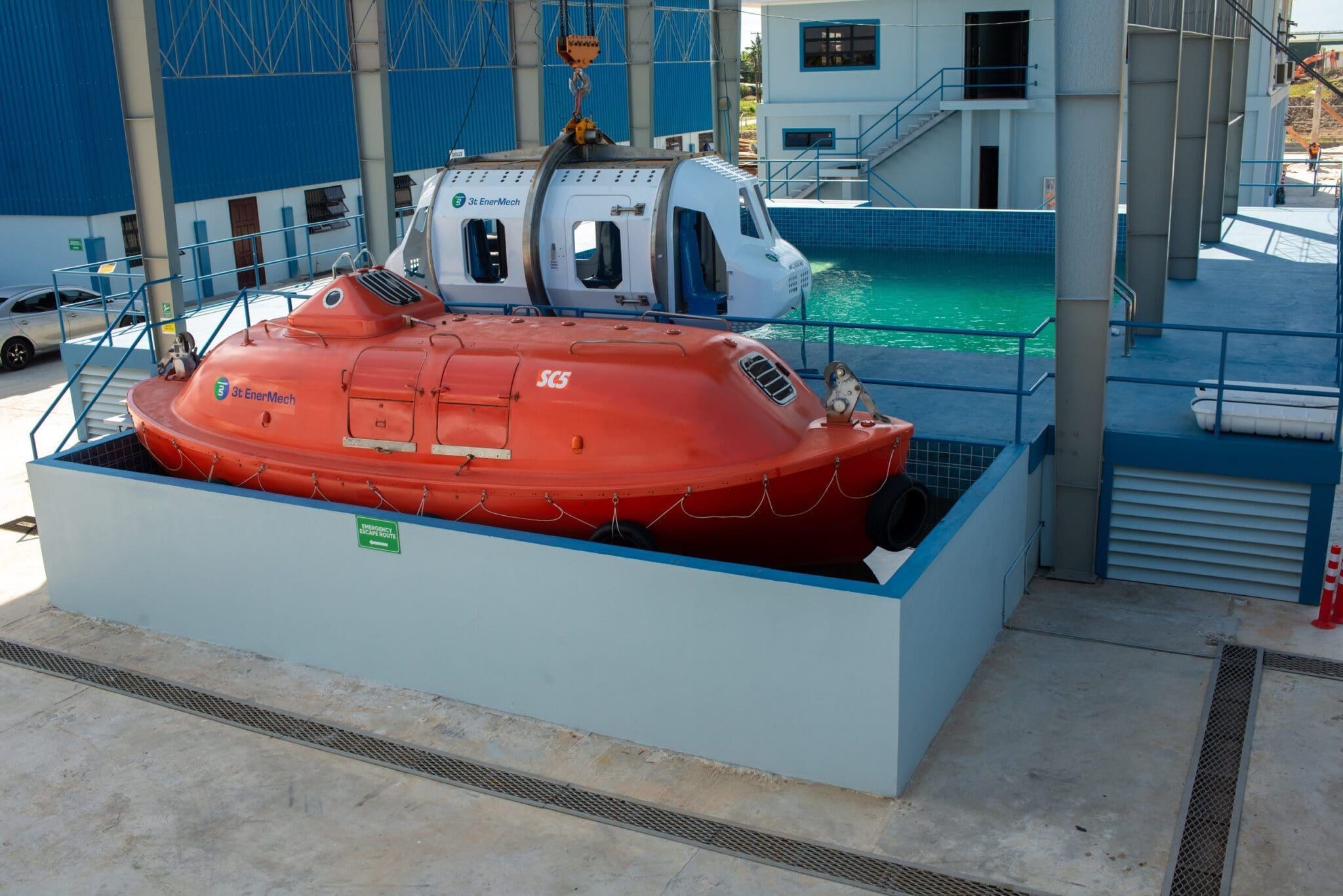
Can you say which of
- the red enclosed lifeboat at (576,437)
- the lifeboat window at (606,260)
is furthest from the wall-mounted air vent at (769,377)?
the lifeboat window at (606,260)

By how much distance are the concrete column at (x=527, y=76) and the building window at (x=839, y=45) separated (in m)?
10.9

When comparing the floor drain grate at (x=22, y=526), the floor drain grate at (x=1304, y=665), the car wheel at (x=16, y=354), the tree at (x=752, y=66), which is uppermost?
the tree at (x=752, y=66)

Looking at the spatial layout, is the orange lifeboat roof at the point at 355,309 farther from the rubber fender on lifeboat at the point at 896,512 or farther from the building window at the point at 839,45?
the building window at the point at 839,45

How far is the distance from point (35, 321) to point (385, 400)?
41.0ft

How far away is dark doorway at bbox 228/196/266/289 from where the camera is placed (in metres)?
23.3

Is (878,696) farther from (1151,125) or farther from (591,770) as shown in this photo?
(1151,125)

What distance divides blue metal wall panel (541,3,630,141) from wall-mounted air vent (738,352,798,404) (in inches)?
773

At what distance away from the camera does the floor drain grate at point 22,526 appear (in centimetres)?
1153

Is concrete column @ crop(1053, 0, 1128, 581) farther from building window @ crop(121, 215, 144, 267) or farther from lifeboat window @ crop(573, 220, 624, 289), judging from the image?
building window @ crop(121, 215, 144, 267)

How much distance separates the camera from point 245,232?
23.6 metres

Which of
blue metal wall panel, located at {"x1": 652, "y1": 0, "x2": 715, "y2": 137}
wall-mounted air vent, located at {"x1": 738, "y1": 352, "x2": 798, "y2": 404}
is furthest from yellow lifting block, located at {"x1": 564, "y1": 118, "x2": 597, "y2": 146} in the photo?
blue metal wall panel, located at {"x1": 652, "y1": 0, "x2": 715, "y2": 137}

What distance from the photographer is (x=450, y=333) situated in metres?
9.00

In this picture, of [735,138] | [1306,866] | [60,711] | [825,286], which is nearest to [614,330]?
[60,711]

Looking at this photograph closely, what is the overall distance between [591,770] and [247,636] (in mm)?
3172
